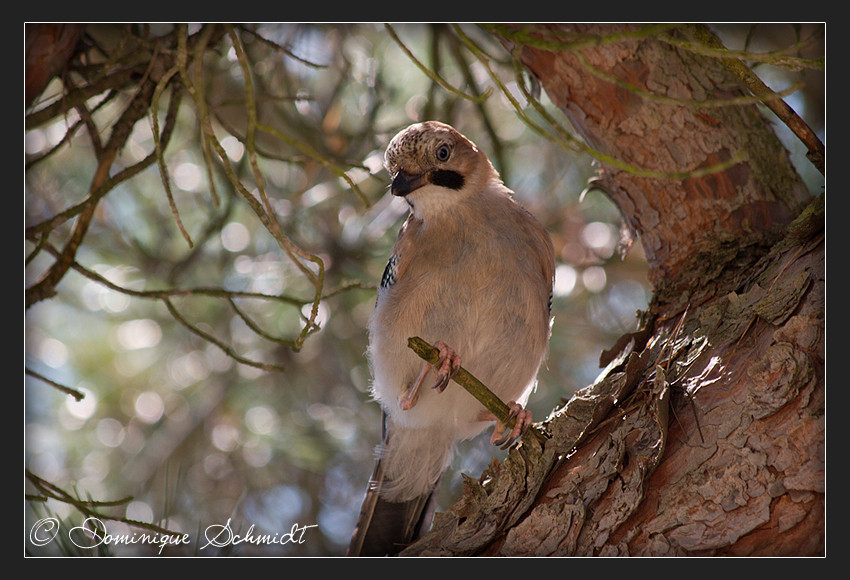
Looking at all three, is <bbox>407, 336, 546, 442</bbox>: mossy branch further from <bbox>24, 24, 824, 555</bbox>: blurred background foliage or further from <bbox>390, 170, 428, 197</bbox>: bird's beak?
<bbox>24, 24, 824, 555</bbox>: blurred background foliage

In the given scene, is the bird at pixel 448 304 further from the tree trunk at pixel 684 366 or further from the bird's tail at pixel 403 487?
the tree trunk at pixel 684 366

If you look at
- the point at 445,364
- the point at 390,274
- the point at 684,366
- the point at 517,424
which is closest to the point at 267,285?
the point at 390,274

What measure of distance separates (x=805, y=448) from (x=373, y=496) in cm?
164

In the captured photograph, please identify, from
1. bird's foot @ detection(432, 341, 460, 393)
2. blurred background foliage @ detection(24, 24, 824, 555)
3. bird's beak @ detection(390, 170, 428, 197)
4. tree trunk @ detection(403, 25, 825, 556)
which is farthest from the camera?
blurred background foliage @ detection(24, 24, 824, 555)

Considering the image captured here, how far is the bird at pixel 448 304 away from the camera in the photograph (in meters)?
2.66

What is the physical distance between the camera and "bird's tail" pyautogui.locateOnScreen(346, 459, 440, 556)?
9.53 feet

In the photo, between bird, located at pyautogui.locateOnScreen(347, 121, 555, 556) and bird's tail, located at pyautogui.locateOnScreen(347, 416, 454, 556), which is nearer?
bird, located at pyautogui.locateOnScreen(347, 121, 555, 556)

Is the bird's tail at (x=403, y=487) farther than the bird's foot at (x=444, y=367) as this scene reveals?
Yes

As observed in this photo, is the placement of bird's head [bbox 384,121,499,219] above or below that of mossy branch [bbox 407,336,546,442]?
above

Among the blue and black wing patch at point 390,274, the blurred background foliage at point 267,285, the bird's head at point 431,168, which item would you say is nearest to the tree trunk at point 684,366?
the bird's head at point 431,168

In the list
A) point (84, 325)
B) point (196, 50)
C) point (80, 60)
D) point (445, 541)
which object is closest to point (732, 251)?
point (445, 541)

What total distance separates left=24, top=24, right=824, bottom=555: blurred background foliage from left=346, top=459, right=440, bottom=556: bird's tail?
170 millimetres

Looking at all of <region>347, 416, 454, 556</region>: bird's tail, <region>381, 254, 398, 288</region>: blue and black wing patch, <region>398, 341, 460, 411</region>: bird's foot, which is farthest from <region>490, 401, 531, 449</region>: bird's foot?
<region>381, 254, 398, 288</region>: blue and black wing patch

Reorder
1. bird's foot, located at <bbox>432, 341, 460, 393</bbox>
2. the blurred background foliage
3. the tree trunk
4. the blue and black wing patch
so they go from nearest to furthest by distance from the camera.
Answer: the tree trunk → bird's foot, located at <bbox>432, 341, 460, 393</bbox> → the blue and black wing patch → the blurred background foliage
